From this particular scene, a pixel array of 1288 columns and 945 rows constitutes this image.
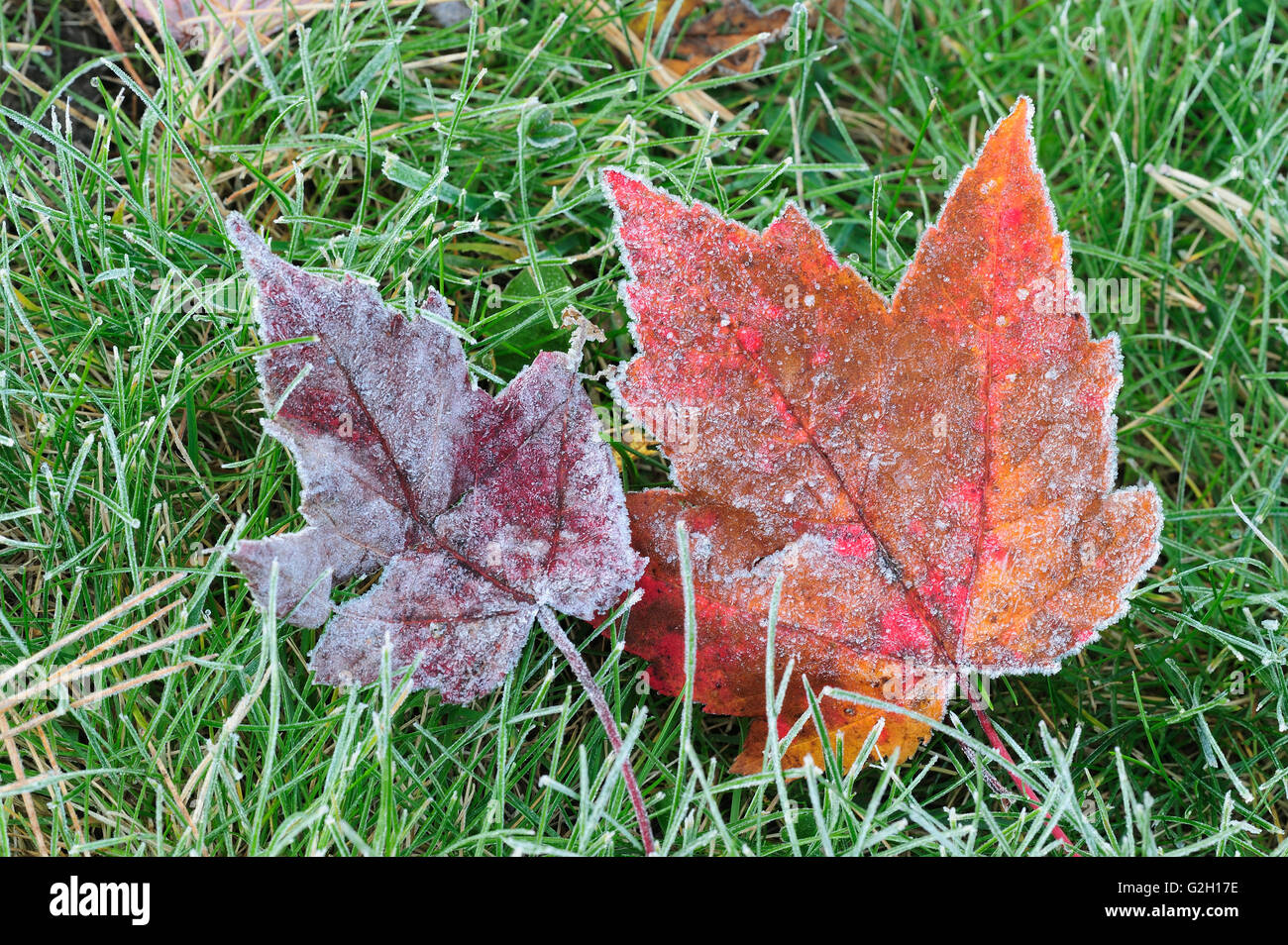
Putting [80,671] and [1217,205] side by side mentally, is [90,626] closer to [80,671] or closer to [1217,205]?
[80,671]

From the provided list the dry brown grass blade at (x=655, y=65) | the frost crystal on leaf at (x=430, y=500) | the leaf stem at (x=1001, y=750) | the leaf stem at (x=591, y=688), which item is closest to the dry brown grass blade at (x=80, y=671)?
the frost crystal on leaf at (x=430, y=500)

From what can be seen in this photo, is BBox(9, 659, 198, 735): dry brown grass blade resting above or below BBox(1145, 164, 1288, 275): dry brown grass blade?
below

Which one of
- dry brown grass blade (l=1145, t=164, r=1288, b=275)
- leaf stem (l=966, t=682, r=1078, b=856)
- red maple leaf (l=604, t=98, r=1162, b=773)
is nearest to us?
red maple leaf (l=604, t=98, r=1162, b=773)

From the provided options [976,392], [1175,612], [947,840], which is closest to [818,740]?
[947,840]

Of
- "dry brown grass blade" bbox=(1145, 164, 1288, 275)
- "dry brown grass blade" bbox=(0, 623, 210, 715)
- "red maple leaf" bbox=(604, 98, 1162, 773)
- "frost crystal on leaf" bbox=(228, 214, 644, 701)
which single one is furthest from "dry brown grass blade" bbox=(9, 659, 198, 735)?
"dry brown grass blade" bbox=(1145, 164, 1288, 275)

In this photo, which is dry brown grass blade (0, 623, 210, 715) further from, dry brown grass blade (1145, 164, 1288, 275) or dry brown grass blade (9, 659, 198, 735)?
dry brown grass blade (1145, 164, 1288, 275)

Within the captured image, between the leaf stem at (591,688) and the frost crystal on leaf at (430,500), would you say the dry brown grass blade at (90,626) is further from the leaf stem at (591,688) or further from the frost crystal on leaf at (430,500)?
the leaf stem at (591,688)
